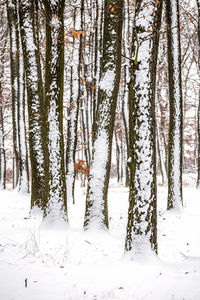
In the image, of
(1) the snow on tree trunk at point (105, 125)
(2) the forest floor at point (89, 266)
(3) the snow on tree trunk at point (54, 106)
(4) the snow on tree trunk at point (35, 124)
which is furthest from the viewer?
(4) the snow on tree trunk at point (35, 124)

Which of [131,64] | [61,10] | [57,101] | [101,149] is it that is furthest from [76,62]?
[131,64]

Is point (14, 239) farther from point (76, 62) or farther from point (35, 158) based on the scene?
point (76, 62)

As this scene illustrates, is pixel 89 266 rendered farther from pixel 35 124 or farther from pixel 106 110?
pixel 35 124

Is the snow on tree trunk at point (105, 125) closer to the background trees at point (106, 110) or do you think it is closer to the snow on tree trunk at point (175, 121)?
the background trees at point (106, 110)

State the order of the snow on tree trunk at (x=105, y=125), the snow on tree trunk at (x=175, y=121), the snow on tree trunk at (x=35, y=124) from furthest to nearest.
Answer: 1. the snow on tree trunk at (x=175, y=121)
2. the snow on tree trunk at (x=35, y=124)
3. the snow on tree trunk at (x=105, y=125)

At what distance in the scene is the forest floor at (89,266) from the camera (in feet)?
10.6

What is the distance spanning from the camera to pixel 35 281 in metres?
3.45

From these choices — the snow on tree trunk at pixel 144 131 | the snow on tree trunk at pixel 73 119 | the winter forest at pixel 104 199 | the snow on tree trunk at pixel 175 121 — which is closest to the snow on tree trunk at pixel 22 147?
the winter forest at pixel 104 199

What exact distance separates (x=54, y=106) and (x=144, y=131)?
2.47 meters

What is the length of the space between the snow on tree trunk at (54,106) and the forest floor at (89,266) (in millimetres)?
695

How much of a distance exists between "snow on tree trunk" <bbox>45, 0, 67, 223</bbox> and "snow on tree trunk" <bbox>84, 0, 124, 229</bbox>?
72 centimetres

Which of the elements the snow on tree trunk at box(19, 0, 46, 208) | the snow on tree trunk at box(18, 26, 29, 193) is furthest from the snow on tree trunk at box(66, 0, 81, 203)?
the snow on tree trunk at box(18, 26, 29, 193)

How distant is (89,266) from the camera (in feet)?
13.5

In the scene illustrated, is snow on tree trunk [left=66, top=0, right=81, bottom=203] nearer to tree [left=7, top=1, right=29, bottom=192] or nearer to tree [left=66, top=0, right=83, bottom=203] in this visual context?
tree [left=66, top=0, right=83, bottom=203]
